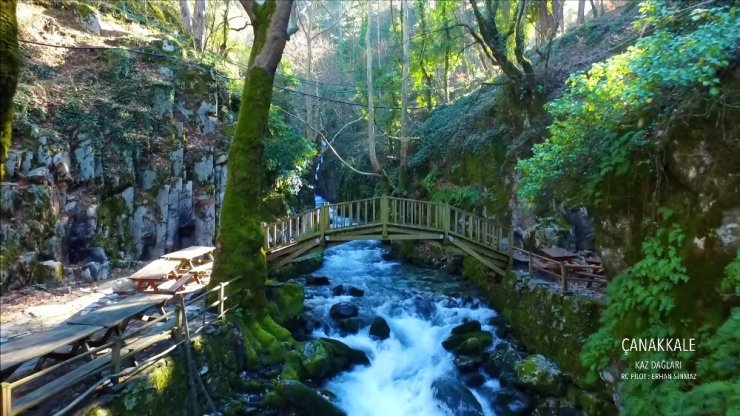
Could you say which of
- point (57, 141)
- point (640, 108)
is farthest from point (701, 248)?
point (57, 141)

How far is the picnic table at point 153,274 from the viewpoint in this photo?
802 centimetres

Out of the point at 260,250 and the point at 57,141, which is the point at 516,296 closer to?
the point at 260,250

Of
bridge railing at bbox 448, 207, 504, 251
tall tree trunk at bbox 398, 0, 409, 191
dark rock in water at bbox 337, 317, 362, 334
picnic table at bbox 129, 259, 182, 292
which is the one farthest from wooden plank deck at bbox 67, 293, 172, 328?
tall tree trunk at bbox 398, 0, 409, 191

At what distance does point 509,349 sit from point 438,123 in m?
14.5

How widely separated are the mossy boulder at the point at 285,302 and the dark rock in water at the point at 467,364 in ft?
13.1

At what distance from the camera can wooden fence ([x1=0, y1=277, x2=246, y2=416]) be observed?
13.4 ft

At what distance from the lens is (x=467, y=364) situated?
30.1 feet

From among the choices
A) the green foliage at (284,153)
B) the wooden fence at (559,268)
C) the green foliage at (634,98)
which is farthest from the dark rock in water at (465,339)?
the green foliage at (284,153)

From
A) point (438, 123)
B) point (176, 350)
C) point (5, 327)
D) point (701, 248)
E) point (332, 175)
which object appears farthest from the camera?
point (332, 175)

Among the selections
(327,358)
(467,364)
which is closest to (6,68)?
(327,358)

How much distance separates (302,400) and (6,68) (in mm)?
6130

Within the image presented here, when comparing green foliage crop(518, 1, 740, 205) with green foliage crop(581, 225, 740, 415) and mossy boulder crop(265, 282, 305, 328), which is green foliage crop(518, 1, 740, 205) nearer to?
green foliage crop(581, 225, 740, 415)

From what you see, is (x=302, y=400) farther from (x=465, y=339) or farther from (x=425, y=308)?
(x=425, y=308)

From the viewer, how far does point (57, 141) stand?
32.4ft
